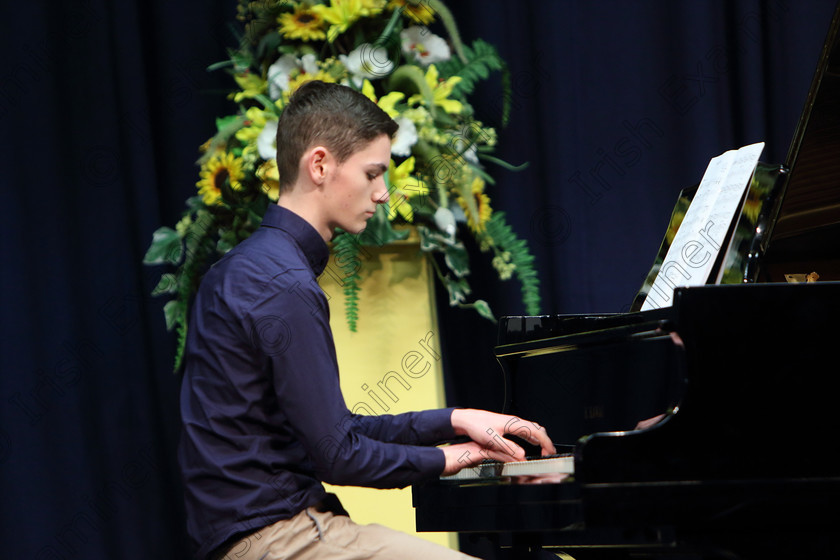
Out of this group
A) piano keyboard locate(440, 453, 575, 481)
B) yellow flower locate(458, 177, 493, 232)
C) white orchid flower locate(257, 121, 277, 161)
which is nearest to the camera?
piano keyboard locate(440, 453, 575, 481)

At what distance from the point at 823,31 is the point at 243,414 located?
2.73 m

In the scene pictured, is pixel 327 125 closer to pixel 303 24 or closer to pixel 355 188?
pixel 355 188

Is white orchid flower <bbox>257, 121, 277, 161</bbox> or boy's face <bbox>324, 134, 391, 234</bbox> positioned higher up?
white orchid flower <bbox>257, 121, 277, 161</bbox>

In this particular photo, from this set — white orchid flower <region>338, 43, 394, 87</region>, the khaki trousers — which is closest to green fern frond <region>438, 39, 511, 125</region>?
white orchid flower <region>338, 43, 394, 87</region>

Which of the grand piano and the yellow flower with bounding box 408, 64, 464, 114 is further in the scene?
the yellow flower with bounding box 408, 64, 464, 114

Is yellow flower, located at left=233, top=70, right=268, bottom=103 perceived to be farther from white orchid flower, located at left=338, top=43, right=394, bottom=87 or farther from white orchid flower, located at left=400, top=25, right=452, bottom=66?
white orchid flower, located at left=400, top=25, right=452, bottom=66

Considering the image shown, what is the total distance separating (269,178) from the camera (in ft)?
7.61

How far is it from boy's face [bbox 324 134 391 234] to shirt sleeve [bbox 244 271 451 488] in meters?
0.21

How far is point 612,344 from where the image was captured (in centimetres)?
167

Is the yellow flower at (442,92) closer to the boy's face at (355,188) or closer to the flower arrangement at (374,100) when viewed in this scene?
the flower arrangement at (374,100)

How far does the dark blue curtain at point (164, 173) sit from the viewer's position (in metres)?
2.78

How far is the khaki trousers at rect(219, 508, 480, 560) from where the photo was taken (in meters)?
1.52

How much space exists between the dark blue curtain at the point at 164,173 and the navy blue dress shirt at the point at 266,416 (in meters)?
1.33

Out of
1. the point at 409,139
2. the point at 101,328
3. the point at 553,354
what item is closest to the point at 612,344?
the point at 553,354
